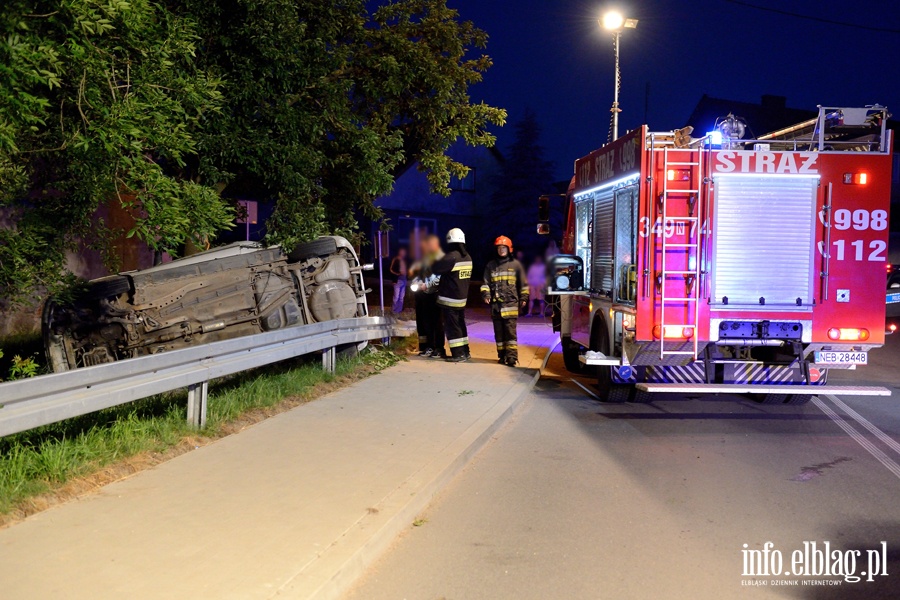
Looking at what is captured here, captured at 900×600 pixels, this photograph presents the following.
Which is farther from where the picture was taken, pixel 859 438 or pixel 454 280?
pixel 454 280

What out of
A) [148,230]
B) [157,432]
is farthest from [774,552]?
[148,230]

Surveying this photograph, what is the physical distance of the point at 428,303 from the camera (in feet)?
43.8

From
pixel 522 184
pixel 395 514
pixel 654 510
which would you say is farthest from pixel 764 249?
pixel 522 184

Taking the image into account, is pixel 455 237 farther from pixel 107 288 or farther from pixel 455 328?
pixel 107 288

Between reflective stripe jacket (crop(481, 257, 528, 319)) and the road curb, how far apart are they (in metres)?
3.42

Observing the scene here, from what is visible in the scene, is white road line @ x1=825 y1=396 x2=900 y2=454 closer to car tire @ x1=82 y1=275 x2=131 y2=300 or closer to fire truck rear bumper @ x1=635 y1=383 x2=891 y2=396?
fire truck rear bumper @ x1=635 y1=383 x2=891 y2=396

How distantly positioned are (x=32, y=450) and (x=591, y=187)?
730 cm

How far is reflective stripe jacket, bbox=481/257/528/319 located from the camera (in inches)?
478

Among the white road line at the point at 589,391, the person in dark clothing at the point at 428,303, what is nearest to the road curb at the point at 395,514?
the white road line at the point at 589,391

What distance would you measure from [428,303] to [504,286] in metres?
1.69

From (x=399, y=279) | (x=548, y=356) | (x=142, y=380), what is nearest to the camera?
(x=142, y=380)

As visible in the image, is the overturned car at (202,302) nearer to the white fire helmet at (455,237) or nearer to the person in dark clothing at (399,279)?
the white fire helmet at (455,237)

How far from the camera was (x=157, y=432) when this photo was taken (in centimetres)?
665

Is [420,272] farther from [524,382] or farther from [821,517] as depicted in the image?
[821,517]
